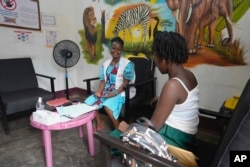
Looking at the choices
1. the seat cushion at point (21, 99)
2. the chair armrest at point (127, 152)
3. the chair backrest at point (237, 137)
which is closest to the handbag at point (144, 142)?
the chair armrest at point (127, 152)

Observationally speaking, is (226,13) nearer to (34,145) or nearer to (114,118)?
(114,118)

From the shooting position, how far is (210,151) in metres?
1.25

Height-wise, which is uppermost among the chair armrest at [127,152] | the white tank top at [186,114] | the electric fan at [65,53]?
the electric fan at [65,53]

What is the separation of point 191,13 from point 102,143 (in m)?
1.93

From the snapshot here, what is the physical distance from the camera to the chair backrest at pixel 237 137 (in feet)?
2.04

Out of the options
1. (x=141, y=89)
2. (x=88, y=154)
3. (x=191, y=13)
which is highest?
(x=191, y=13)

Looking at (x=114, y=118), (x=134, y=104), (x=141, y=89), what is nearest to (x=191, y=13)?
(x=141, y=89)

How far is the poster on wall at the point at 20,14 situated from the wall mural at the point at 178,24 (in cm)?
86

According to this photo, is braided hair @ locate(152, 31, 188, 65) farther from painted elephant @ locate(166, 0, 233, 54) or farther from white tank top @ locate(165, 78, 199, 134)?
painted elephant @ locate(166, 0, 233, 54)

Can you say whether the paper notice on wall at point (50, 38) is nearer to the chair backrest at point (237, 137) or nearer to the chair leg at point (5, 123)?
the chair leg at point (5, 123)

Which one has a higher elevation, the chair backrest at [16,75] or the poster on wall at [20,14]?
the poster on wall at [20,14]

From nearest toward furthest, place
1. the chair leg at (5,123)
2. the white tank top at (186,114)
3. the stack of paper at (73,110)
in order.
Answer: the white tank top at (186,114)
the stack of paper at (73,110)
the chair leg at (5,123)

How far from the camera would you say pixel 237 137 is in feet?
2.11

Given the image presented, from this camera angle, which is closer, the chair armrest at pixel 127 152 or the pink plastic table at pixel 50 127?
the chair armrest at pixel 127 152
